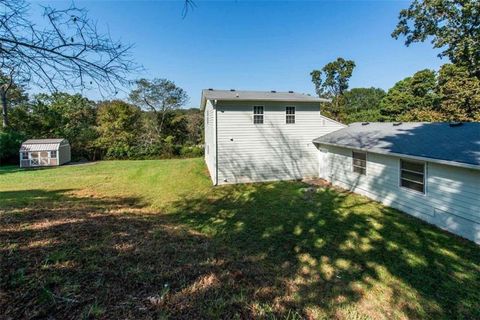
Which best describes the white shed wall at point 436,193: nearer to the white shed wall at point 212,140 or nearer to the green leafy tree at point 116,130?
the white shed wall at point 212,140

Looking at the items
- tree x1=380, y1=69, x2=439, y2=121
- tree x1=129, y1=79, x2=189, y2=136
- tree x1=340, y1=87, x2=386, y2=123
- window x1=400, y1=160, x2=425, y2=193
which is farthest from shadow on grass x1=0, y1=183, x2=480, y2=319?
tree x1=340, y1=87, x2=386, y2=123

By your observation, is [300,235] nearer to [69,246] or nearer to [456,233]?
[456,233]

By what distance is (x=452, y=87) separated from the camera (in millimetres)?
16203

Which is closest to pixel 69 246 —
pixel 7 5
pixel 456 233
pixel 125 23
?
pixel 7 5

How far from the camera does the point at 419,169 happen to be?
696 cm

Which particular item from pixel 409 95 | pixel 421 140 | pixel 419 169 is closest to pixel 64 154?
pixel 419 169

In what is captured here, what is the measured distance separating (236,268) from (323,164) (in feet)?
32.1

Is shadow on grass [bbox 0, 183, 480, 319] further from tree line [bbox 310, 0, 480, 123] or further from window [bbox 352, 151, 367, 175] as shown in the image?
tree line [bbox 310, 0, 480, 123]

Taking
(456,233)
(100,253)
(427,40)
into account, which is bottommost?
(456,233)

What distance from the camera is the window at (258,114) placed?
442 inches

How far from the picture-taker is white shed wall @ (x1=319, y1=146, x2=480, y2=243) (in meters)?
5.58

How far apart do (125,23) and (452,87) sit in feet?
70.3

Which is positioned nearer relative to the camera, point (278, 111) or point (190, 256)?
point (190, 256)

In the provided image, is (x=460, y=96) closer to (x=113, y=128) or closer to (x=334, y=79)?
(x=334, y=79)
